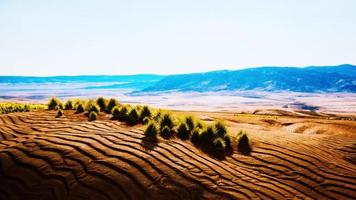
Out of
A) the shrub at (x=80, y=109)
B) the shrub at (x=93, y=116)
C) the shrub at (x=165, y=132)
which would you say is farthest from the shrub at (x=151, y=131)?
the shrub at (x=80, y=109)

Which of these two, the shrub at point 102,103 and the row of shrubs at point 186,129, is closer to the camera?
the row of shrubs at point 186,129

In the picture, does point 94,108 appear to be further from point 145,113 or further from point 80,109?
point 145,113

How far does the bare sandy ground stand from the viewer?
5.99 m

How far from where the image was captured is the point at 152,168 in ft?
21.4

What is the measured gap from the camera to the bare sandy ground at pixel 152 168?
19.6ft

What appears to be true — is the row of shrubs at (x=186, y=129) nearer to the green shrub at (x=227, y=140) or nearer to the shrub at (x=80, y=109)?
the green shrub at (x=227, y=140)

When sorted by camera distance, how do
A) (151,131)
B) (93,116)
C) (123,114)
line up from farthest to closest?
1. (123,114)
2. (93,116)
3. (151,131)

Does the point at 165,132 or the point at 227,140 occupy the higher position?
the point at 165,132

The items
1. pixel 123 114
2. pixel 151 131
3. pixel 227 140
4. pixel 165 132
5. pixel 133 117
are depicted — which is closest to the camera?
pixel 151 131

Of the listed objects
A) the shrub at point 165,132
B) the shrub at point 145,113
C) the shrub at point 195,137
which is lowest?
the shrub at point 195,137

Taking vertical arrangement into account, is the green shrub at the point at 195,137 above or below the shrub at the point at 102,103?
below

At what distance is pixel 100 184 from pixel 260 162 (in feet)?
10.6

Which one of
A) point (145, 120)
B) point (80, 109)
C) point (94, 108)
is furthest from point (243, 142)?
point (80, 109)

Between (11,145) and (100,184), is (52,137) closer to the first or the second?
(11,145)
